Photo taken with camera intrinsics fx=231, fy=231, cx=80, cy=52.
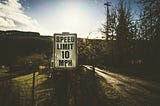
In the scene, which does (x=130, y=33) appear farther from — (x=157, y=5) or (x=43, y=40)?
(x=43, y=40)

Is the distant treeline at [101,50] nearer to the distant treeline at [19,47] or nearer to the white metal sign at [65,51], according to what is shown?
the distant treeline at [19,47]

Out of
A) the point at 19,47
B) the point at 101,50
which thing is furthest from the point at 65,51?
the point at 19,47

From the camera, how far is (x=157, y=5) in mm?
20312

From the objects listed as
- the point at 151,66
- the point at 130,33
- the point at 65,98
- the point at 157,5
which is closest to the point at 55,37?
the point at 65,98

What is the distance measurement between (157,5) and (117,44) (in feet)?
51.3

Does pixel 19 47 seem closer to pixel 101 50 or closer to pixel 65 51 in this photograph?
pixel 101 50

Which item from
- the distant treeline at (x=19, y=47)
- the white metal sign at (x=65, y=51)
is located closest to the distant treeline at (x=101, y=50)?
the distant treeline at (x=19, y=47)

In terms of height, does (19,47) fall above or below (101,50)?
above

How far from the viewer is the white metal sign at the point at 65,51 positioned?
462 centimetres

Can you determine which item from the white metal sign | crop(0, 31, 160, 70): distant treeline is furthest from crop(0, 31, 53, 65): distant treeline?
the white metal sign

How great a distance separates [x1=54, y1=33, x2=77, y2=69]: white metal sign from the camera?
462cm

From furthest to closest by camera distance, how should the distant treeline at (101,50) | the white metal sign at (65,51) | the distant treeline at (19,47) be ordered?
the distant treeline at (19,47), the distant treeline at (101,50), the white metal sign at (65,51)

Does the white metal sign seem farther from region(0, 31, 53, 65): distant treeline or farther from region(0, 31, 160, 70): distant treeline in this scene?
region(0, 31, 53, 65): distant treeline

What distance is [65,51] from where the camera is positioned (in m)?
4.66
